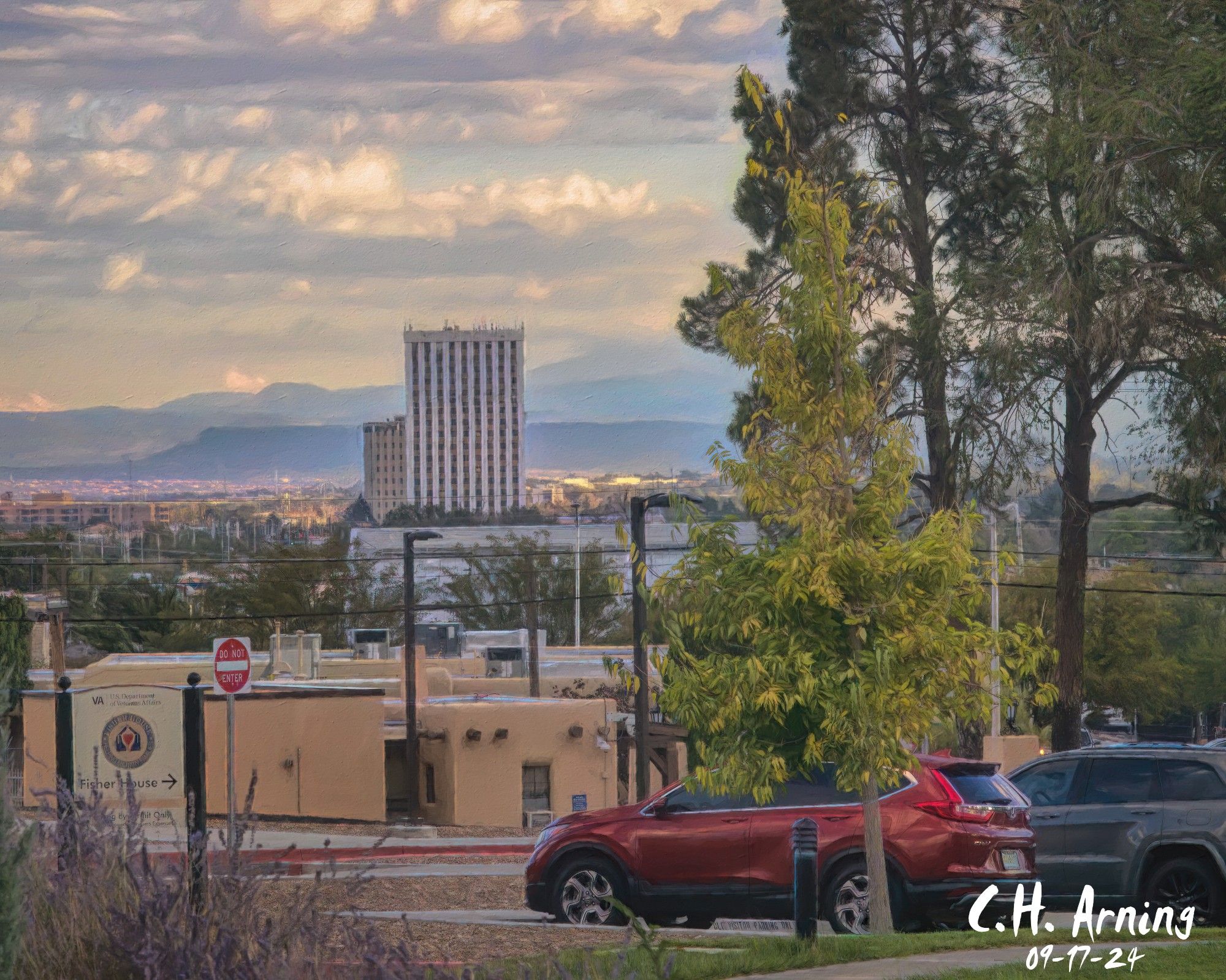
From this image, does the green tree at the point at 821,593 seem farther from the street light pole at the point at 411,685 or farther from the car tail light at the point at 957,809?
the street light pole at the point at 411,685

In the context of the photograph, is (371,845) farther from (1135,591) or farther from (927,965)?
(1135,591)

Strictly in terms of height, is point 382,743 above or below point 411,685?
below

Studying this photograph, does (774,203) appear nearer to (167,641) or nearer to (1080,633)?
(1080,633)

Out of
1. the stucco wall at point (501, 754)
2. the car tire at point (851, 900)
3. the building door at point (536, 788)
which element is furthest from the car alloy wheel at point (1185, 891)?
the building door at point (536, 788)

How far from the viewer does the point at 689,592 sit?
10.5m

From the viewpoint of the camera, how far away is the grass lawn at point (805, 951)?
8.63 m

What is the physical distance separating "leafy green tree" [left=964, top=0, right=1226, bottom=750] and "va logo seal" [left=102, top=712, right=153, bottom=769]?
1467 cm

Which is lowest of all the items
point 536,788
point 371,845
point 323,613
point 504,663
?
point 536,788

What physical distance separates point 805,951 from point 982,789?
10.3ft

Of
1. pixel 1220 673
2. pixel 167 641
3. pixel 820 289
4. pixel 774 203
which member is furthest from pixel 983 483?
pixel 167 641

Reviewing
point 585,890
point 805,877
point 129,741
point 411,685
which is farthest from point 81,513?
point 805,877

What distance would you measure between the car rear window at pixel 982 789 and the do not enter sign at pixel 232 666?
34.1ft

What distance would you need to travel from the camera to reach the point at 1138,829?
12.8 m

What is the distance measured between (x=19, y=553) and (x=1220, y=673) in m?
57.7
